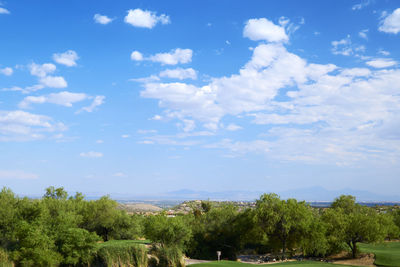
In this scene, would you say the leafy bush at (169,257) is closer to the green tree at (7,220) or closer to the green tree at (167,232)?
the green tree at (167,232)

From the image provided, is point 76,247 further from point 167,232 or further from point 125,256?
point 167,232

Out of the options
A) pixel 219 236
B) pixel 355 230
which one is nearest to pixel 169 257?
pixel 219 236

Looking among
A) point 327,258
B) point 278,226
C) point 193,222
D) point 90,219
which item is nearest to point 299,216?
point 278,226

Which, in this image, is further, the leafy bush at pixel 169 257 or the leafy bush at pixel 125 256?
the leafy bush at pixel 169 257

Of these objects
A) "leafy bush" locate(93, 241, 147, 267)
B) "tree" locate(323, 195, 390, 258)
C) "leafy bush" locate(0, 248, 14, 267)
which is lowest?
"leafy bush" locate(0, 248, 14, 267)

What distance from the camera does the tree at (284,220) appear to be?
3922 centimetres

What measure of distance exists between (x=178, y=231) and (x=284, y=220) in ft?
39.8

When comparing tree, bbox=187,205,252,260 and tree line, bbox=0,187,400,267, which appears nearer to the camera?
tree line, bbox=0,187,400,267

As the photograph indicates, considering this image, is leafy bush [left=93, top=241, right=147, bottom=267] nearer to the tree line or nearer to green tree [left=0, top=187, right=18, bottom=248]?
the tree line

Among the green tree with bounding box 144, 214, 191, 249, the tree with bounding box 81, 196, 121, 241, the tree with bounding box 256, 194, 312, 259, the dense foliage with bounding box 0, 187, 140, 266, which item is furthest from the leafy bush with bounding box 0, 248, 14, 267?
the tree with bounding box 256, 194, 312, 259

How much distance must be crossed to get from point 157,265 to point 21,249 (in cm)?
1219

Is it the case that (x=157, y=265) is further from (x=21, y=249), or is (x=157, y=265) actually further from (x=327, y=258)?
(x=327, y=258)

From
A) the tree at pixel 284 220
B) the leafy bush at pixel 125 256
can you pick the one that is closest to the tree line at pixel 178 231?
the tree at pixel 284 220

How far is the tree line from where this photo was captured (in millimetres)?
31422
